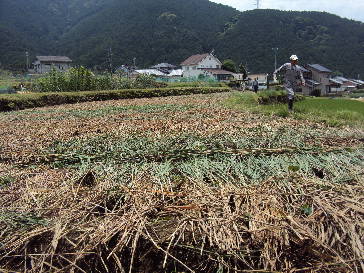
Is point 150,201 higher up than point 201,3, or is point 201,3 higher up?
Result: point 201,3

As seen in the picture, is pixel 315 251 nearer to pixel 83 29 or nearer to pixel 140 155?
pixel 140 155

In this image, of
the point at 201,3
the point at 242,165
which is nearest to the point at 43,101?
the point at 242,165

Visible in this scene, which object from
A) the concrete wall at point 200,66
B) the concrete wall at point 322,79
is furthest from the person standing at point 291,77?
the concrete wall at point 200,66

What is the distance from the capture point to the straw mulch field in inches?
69.0

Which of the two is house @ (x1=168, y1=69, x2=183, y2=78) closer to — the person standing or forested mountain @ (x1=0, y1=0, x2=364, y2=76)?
forested mountain @ (x1=0, y1=0, x2=364, y2=76)

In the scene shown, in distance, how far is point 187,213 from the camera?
204 centimetres

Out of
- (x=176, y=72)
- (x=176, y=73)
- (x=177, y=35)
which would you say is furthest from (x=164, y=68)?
(x=177, y=35)

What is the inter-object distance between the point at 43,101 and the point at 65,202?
50.7 feet

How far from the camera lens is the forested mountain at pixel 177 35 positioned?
7844cm

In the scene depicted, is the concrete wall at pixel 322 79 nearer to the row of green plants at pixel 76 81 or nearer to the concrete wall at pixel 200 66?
the concrete wall at pixel 200 66

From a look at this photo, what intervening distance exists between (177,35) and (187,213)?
94.6 m

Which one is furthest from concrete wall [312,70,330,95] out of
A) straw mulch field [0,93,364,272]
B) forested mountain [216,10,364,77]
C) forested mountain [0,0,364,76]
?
straw mulch field [0,93,364,272]

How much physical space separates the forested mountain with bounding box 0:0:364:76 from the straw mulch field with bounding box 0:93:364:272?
72.1m

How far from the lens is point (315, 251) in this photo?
5.56 feet
